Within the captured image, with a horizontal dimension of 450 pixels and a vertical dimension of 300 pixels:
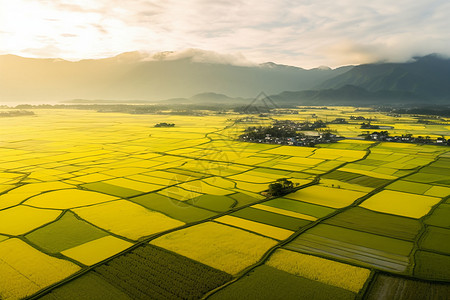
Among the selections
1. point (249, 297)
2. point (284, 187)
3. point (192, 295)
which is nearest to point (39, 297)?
A: point (192, 295)

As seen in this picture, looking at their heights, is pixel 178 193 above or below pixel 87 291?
above

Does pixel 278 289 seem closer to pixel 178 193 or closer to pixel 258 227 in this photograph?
pixel 258 227

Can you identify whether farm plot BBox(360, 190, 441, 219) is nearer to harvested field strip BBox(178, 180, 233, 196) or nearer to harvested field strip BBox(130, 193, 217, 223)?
harvested field strip BBox(178, 180, 233, 196)

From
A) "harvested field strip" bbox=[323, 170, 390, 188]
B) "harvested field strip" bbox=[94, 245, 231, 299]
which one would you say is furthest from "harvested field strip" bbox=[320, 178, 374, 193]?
"harvested field strip" bbox=[94, 245, 231, 299]

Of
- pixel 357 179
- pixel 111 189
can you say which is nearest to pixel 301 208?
pixel 357 179

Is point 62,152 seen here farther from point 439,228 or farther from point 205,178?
point 439,228

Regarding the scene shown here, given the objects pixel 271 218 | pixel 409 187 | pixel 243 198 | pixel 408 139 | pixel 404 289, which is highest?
pixel 408 139

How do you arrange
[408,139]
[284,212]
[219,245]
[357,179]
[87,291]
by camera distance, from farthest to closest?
[408,139], [357,179], [284,212], [219,245], [87,291]
